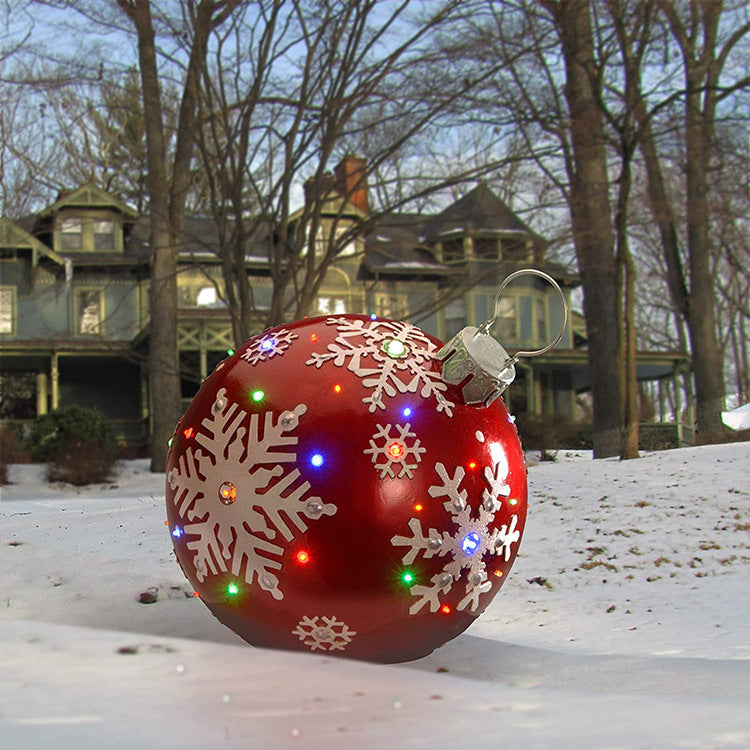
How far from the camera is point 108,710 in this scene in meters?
2.97

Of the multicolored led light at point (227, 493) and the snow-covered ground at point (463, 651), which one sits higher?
the multicolored led light at point (227, 493)

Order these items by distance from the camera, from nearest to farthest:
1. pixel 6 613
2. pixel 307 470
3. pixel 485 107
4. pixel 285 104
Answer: pixel 307 470, pixel 6 613, pixel 285 104, pixel 485 107

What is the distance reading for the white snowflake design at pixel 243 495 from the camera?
13.5 ft

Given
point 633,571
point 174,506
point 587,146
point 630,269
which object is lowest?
point 633,571

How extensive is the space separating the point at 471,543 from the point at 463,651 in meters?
1.10

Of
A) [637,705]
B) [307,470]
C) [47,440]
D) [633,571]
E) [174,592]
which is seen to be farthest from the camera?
[47,440]

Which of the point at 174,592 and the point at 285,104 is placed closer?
the point at 174,592

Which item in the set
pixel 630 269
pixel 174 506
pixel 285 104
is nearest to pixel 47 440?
pixel 285 104

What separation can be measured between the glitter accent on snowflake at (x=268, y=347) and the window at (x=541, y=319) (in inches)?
1074

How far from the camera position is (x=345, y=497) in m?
4.09

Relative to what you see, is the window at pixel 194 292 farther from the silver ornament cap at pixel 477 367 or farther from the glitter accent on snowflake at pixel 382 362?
the silver ornament cap at pixel 477 367

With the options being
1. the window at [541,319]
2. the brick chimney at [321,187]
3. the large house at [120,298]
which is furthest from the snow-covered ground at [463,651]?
the window at [541,319]

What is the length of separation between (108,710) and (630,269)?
11.6 metres

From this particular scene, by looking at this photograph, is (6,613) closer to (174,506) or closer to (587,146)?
(174,506)
